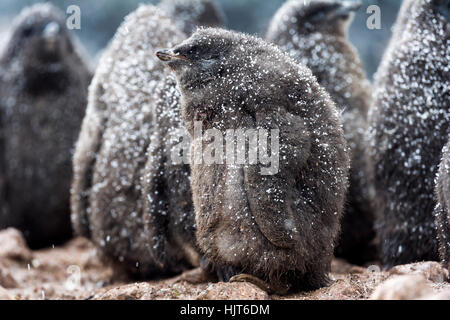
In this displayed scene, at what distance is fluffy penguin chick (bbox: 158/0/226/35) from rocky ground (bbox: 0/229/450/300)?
210 centimetres

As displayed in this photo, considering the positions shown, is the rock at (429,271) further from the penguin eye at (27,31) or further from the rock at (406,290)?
the penguin eye at (27,31)

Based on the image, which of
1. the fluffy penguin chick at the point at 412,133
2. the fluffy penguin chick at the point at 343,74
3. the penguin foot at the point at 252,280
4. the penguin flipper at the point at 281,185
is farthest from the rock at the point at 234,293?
the fluffy penguin chick at the point at 343,74

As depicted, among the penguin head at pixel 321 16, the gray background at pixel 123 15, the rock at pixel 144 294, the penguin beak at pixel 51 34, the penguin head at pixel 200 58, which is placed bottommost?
the rock at pixel 144 294

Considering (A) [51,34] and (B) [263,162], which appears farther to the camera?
(A) [51,34]

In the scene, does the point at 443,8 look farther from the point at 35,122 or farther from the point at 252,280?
the point at 35,122

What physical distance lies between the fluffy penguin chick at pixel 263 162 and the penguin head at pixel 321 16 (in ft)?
5.90

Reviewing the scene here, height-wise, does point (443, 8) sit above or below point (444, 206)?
above

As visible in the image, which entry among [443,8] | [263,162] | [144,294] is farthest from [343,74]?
[144,294]

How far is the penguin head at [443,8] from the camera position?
3.68 m

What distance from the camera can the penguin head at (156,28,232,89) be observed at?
2.78 meters

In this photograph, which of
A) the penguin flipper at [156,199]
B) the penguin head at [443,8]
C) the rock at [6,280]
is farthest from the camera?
the rock at [6,280]

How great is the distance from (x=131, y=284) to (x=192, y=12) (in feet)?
10.0

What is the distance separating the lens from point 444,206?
290 cm
